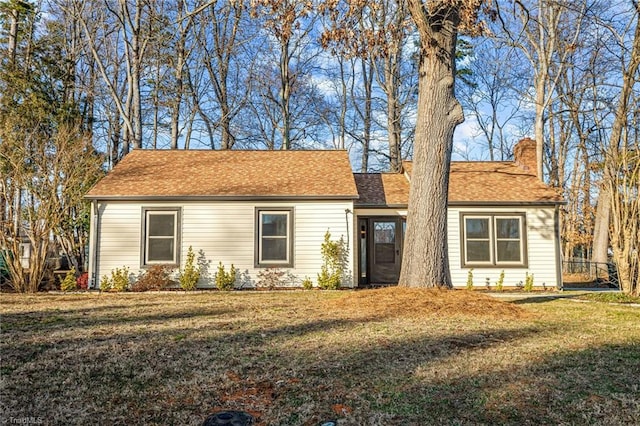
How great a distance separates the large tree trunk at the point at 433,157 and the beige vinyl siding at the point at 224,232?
4.26m

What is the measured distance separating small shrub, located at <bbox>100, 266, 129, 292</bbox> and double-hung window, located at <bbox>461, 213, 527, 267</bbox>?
912 cm

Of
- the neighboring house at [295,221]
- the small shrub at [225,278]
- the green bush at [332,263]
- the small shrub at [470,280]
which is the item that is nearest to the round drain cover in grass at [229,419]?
the green bush at [332,263]

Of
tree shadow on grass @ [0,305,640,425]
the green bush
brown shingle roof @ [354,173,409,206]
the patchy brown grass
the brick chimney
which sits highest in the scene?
the brick chimney

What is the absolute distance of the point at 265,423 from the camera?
→ 290 centimetres

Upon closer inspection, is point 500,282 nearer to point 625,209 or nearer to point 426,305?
point 625,209

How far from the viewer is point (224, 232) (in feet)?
40.6

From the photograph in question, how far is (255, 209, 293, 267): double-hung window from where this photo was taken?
12.4 m

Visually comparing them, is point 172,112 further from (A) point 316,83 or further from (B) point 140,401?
(B) point 140,401

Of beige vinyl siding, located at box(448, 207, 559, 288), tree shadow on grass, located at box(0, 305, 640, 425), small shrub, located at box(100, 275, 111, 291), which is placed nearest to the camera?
tree shadow on grass, located at box(0, 305, 640, 425)

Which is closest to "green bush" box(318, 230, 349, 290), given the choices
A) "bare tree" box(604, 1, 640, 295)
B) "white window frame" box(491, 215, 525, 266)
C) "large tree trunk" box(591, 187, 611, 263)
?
"white window frame" box(491, 215, 525, 266)

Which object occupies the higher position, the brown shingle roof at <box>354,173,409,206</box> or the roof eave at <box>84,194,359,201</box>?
the brown shingle roof at <box>354,173,409,206</box>

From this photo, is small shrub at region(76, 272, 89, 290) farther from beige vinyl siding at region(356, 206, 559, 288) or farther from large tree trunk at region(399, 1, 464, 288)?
beige vinyl siding at region(356, 206, 559, 288)

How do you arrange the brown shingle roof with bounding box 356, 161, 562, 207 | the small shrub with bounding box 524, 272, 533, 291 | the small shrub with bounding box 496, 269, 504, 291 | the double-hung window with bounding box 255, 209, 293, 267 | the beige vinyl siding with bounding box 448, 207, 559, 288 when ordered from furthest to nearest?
the brown shingle roof with bounding box 356, 161, 562, 207 → the beige vinyl siding with bounding box 448, 207, 559, 288 → the small shrub with bounding box 496, 269, 504, 291 → the small shrub with bounding box 524, 272, 533, 291 → the double-hung window with bounding box 255, 209, 293, 267

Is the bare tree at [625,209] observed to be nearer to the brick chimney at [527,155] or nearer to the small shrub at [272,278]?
the brick chimney at [527,155]
